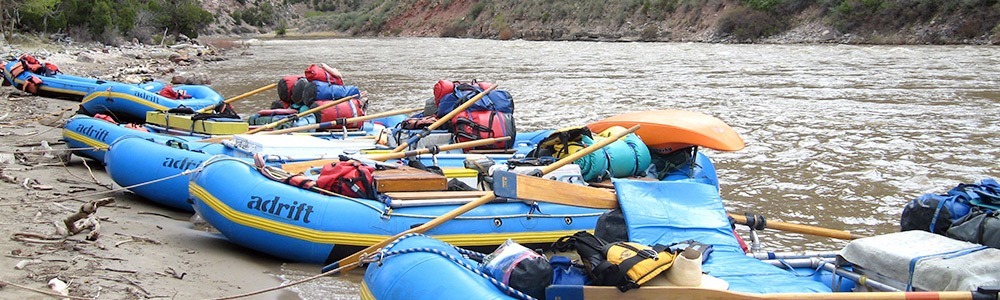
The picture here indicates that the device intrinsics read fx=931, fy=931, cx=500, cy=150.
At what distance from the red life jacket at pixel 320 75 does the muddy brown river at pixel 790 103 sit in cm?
317

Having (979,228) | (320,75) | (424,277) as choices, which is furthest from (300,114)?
(979,228)

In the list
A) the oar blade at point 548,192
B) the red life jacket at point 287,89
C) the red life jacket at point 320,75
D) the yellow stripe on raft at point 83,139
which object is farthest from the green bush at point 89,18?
the oar blade at point 548,192

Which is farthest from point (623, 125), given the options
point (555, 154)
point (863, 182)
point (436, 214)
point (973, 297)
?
point (973, 297)

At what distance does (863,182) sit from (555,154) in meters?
3.20

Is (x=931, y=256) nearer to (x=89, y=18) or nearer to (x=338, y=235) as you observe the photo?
(x=338, y=235)

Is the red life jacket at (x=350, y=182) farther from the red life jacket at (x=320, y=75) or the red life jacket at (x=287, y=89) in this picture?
the red life jacket at (x=287, y=89)

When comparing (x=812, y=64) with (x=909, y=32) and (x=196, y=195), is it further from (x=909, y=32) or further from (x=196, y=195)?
(x=196, y=195)

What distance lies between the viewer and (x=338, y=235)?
5.55m

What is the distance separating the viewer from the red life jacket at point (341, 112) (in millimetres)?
9453

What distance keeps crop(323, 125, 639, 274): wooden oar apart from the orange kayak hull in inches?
10.4

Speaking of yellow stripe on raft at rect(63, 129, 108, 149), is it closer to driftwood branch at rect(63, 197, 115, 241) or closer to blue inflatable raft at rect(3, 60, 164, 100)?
driftwood branch at rect(63, 197, 115, 241)

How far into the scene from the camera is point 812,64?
2017 centimetres

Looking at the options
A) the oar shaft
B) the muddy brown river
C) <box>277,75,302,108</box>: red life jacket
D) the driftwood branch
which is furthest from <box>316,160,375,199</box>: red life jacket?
<box>277,75,302,108</box>: red life jacket

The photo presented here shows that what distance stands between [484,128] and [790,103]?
733 cm
